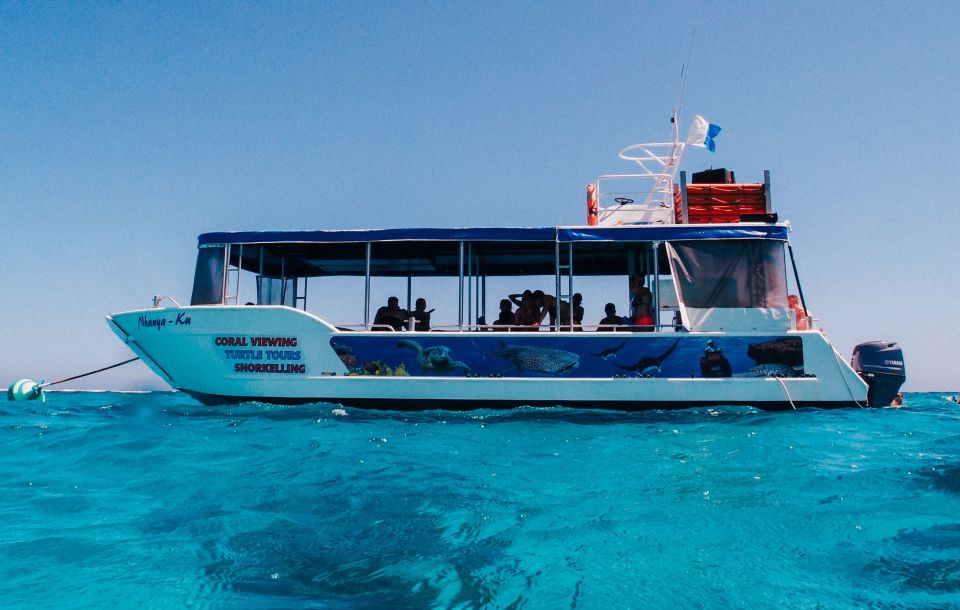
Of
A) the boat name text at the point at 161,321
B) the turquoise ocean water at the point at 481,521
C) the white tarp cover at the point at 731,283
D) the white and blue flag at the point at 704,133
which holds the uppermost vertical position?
the white and blue flag at the point at 704,133

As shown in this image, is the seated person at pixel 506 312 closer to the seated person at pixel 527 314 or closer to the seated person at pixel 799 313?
the seated person at pixel 527 314

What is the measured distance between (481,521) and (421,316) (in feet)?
24.2

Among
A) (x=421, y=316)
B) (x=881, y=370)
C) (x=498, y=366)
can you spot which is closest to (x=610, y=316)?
(x=498, y=366)

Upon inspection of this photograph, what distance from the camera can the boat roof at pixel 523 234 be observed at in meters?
10.2

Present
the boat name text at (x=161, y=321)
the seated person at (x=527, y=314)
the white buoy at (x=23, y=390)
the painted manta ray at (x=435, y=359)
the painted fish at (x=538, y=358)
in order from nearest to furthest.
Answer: the painted fish at (x=538, y=358) < the painted manta ray at (x=435, y=359) < the boat name text at (x=161, y=321) < the seated person at (x=527, y=314) < the white buoy at (x=23, y=390)

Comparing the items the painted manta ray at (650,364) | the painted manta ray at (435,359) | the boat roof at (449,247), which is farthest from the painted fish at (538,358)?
the boat roof at (449,247)

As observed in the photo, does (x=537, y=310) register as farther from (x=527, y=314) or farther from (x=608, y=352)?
(x=608, y=352)

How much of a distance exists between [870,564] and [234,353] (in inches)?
370

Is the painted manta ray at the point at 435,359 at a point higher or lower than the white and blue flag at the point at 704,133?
lower

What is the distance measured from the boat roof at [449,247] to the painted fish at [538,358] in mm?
1562

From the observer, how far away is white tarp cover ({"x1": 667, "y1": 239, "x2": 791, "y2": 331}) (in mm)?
10109

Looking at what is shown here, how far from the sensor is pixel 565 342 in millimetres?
10125

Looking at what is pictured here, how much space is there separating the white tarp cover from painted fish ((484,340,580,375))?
200cm

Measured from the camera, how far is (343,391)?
10336 millimetres
